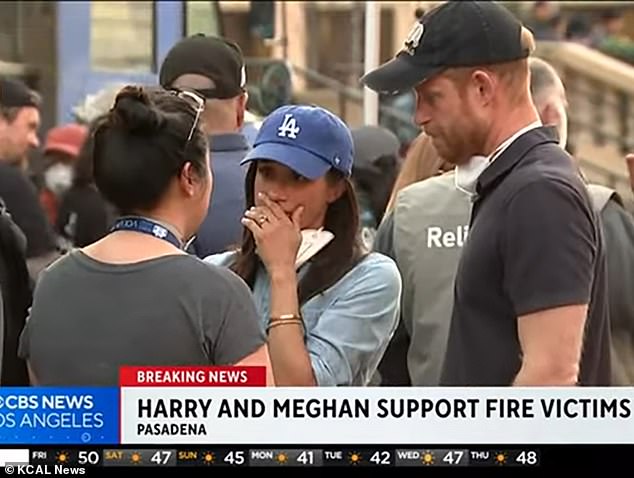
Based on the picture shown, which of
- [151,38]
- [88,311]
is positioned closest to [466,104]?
[88,311]

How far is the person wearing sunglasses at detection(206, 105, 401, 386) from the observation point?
59.5 inches

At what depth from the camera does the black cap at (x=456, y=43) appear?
4.90 ft

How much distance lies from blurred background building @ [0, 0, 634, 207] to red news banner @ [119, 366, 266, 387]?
40 cm

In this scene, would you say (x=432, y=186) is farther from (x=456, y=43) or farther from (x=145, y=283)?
(x=145, y=283)

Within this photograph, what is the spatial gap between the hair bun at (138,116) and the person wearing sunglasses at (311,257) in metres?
0.18

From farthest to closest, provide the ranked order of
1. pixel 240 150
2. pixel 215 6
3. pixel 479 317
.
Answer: pixel 215 6 → pixel 240 150 → pixel 479 317

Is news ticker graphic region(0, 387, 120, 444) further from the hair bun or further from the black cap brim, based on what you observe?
the black cap brim

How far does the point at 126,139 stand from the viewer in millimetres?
1387

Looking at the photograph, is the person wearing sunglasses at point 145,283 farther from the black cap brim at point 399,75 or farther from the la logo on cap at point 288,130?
the black cap brim at point 399,75

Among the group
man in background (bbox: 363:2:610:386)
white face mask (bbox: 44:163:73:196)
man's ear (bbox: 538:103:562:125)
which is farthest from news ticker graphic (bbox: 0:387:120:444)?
white face mask (bbox: 44:163:73:196)

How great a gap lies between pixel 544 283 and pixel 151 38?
1116 millimetres

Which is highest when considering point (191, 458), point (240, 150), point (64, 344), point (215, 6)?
point (215, 6)

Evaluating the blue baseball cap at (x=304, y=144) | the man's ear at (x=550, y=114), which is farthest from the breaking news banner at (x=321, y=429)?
the man's ear at (x=550, y=114)

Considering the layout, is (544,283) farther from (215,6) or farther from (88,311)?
(215,6)
